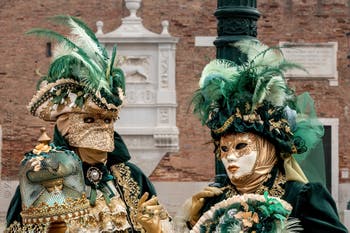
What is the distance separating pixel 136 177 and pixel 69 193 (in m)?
1.90

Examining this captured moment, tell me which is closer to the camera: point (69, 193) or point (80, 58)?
point (69, 193)

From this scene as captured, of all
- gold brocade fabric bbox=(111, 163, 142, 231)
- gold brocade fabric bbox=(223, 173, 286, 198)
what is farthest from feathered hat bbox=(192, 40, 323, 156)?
gold brocade fabric bbox=(111, 163, 142, 231)

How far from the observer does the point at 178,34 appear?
21453 millimetres

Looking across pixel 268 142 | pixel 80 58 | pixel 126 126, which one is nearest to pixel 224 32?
pixel 80 58

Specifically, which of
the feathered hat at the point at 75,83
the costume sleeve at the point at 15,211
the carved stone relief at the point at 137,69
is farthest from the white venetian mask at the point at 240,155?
the carved stone relief at the point at 137,69

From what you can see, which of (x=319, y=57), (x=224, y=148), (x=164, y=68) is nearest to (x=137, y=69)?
(x=164, y=68)

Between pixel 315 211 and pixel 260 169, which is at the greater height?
pixel 260 169

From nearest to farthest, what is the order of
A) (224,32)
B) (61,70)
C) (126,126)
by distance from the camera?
(224,32) → (61,70) → (126,126)

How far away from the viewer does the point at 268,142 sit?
579 cm

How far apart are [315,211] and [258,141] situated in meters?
0.43

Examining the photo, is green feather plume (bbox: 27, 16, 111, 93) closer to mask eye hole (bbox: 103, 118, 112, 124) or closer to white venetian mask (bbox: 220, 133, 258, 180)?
mask eye hole (bbox: 103, 118, 112, 124)

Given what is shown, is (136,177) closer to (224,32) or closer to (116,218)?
(116,218)

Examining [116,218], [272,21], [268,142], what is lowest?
[116,218]

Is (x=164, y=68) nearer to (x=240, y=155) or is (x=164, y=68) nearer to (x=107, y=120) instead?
(x=107, y=120)
